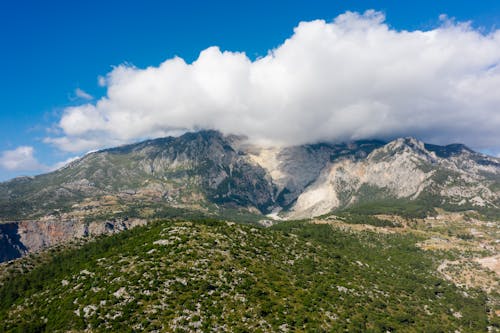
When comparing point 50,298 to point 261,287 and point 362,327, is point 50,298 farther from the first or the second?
point 362,327

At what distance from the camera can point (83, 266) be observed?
108 meters

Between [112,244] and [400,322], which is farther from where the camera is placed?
[112,244]

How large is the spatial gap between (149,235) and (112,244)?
69.0ft

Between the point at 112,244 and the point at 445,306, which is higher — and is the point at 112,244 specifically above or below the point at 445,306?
above

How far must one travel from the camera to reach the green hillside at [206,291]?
272ft

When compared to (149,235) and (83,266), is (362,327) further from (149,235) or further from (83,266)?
(83,266)

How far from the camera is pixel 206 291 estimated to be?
307ft

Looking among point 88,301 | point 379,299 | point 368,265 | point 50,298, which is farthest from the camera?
point 368,265

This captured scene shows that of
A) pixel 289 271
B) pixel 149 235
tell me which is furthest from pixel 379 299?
pixel 149 235

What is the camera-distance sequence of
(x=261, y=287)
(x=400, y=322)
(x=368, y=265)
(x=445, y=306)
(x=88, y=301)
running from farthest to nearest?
(x=368, y=265), (x=445, y=306), (x=400, y=322), (x=261, y=287), (x=88, y=301)

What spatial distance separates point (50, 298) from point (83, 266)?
1396 centimetres

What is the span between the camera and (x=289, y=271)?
131125 mm

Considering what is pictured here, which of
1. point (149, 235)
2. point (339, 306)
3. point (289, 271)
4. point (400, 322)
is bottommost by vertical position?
point (400, 322)

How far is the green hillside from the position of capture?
8300 cm
